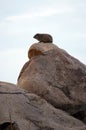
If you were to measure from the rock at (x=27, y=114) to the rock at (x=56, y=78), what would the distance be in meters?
0.93

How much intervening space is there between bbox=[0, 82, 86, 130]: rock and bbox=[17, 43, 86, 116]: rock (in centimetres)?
93

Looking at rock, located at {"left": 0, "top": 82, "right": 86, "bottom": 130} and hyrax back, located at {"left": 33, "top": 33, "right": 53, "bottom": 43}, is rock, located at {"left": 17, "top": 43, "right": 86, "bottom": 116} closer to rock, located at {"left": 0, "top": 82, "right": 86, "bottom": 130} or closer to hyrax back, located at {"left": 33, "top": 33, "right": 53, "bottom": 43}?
rock, located at {"left": 0, "top": 82, "right": 86, "bottom": 130}

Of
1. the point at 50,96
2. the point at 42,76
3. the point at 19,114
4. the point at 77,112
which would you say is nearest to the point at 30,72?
the point at 42,76

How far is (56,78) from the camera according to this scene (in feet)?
33.3

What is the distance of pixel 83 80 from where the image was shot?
10547 millimetres

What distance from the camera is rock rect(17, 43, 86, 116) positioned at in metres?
9.59

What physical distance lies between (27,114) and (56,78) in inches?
110

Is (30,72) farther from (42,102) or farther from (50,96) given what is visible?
(42,102)

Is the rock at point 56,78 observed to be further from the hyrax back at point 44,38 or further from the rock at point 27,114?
the hyrax back at point 44,38

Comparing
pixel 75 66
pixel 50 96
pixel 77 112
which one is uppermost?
pixel 75 66

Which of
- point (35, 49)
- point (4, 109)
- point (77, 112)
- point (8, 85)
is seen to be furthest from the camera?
point (35, 49)

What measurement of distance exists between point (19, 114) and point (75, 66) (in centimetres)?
384

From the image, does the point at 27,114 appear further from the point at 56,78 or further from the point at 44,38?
the point at 44,38

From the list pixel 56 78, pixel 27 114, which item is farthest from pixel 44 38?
pixel 27 114
